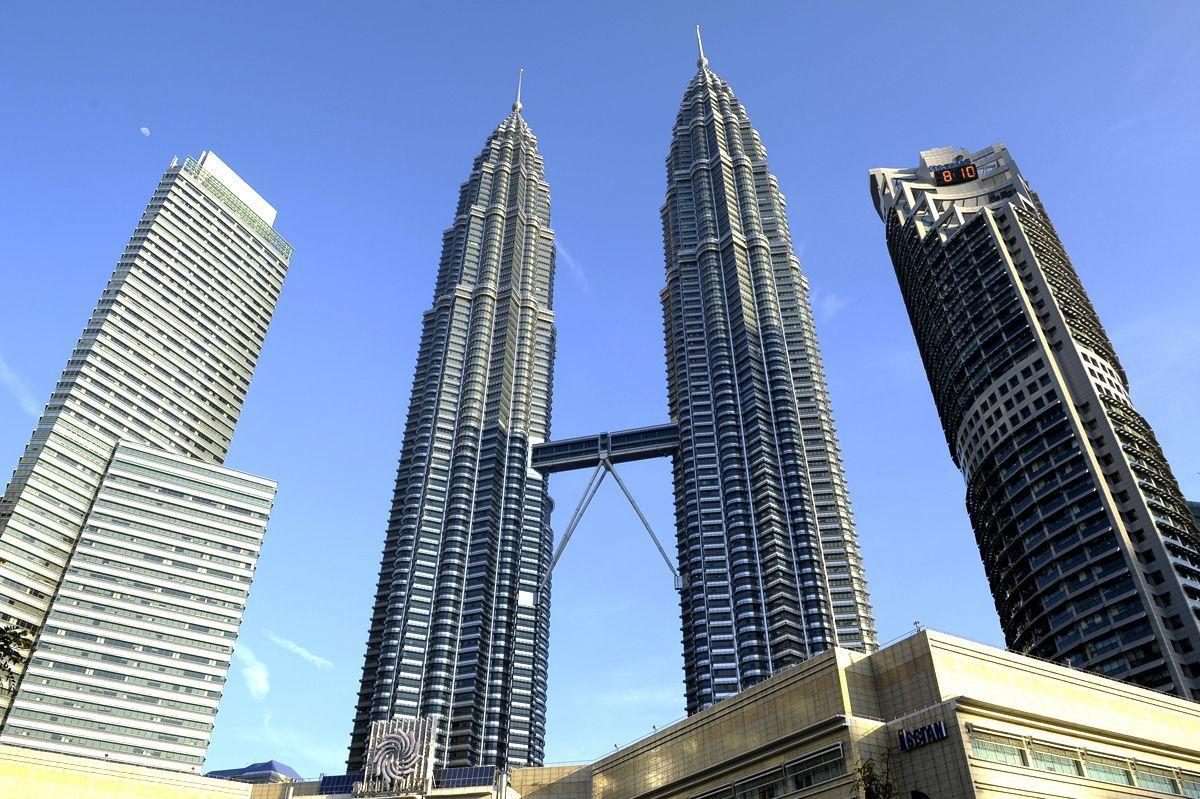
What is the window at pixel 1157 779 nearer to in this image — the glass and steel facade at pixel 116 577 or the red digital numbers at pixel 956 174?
the red digital numbers at pixel 956 174

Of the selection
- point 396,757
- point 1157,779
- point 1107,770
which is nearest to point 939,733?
point 1107,770

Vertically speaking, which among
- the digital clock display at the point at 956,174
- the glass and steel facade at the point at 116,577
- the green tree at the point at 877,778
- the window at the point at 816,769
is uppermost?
→ the digital clock display at the point at 956,174

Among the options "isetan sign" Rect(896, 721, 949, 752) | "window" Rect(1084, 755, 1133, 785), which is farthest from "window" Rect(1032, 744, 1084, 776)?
"isetan sign" Rect(896, 721, 949, 752)

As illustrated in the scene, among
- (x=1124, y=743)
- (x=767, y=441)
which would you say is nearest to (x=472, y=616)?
(x=767, y=441)

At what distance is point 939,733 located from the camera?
52.2m

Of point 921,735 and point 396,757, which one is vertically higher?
point 396,757

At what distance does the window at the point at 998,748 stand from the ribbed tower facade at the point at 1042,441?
6871 cm

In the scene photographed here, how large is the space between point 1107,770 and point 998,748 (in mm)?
10343

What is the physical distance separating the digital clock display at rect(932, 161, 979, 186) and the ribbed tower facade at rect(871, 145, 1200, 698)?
0.26 m

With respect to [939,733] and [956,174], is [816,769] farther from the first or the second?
[956,174]

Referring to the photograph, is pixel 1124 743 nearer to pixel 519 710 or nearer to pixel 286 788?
pixel 286 788

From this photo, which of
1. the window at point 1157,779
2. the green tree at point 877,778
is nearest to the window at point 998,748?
the green tree at point 877,778

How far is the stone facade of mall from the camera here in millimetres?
52562

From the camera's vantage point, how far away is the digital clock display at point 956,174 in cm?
18300
